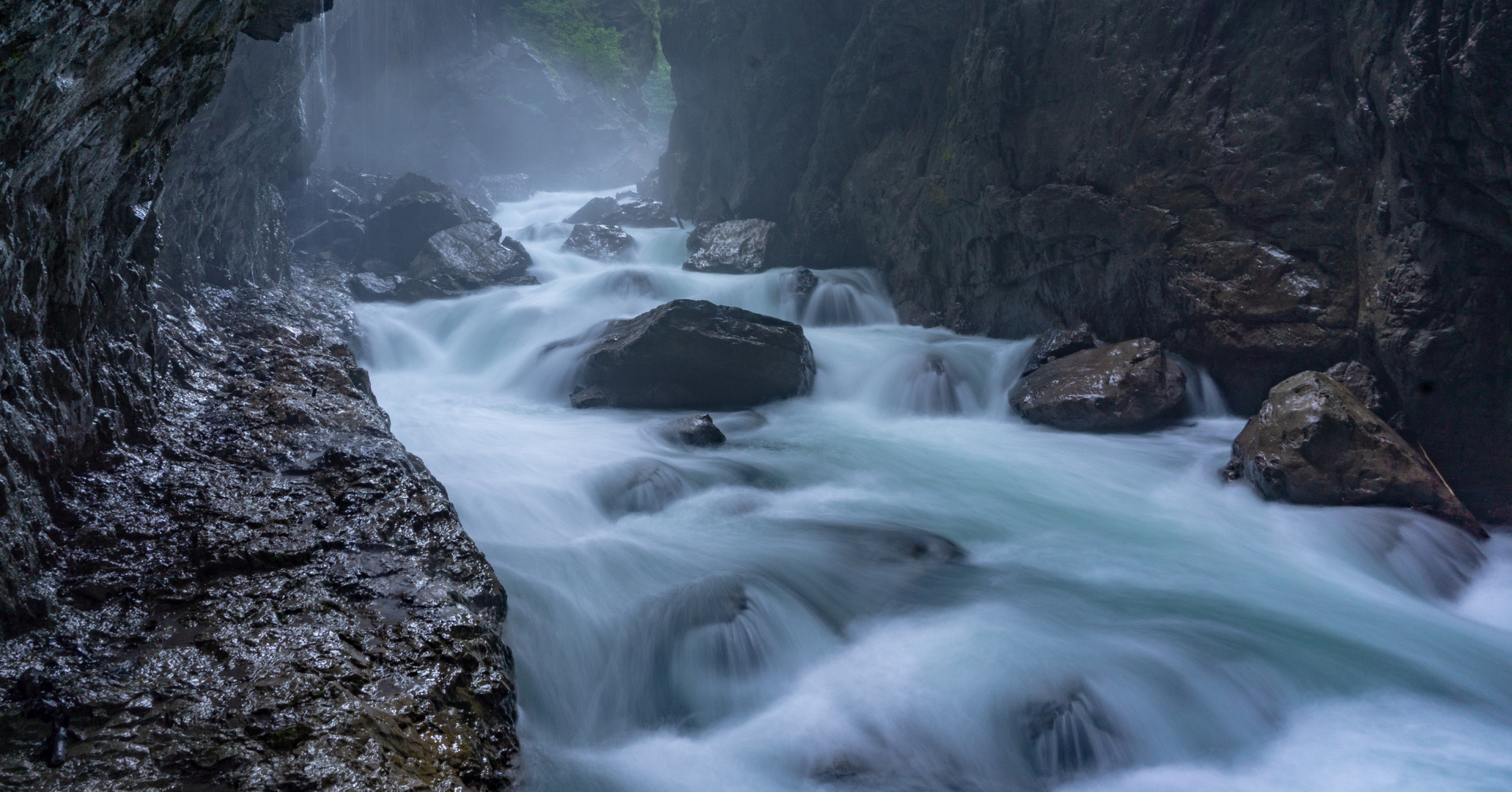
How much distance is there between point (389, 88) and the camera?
88.8 feet

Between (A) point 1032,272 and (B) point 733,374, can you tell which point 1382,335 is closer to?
(A) point 1032,272

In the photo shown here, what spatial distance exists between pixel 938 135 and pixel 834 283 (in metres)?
2.76

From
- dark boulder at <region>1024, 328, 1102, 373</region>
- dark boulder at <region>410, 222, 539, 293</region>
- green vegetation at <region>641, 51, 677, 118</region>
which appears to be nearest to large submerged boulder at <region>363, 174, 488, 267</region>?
dark boulder at <region>410, 222, 539, 293</region>

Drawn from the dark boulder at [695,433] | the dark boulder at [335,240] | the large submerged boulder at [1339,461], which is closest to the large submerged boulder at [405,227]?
the dark boulder at [335,240]

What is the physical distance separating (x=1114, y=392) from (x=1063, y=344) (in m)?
1.15

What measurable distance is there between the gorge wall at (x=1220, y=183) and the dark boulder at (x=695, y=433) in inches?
178

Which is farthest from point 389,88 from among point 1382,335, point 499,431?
point 1382,335

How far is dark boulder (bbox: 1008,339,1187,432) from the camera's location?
7086 mm

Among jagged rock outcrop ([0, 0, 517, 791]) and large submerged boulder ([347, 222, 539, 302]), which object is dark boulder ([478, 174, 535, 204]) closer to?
large submerged boulder ([347, 222, 539, 302])

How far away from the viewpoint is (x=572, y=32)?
31484 mm

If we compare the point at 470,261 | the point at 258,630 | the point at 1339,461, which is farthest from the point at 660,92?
the point at 258,630

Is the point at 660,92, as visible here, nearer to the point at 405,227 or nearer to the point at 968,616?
the point at 405,227

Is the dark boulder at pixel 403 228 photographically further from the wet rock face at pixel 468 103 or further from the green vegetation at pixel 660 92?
the green vegetation at pixel 660 92

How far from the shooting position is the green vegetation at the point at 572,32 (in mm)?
30359
